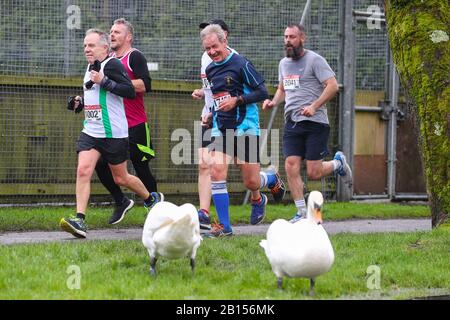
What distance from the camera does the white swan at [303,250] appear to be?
6.12m

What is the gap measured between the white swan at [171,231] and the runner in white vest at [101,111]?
2949mm

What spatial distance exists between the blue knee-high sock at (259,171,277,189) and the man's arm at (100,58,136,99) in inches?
82.7

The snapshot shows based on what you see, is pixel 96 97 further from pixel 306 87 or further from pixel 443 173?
pixel 443 173

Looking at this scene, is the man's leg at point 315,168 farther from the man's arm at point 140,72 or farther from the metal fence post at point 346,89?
the metal fence post at point 346,89

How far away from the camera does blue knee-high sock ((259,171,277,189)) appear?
1121 cm

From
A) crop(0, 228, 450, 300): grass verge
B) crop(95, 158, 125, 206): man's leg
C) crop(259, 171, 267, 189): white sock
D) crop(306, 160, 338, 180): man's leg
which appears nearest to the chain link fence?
crop(95, 158, 125, 206): man's leg

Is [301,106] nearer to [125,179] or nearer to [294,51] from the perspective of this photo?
[294,51]

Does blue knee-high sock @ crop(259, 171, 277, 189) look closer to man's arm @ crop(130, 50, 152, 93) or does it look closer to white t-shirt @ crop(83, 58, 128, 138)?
man's arm @ crop(130, 50, 152, 93)

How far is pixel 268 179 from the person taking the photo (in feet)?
37.2

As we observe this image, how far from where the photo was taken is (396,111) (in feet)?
49.7

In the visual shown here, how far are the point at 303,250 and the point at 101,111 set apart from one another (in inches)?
168

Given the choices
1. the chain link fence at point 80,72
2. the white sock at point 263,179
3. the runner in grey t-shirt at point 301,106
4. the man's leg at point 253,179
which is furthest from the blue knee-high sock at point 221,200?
the chain link fence at point 80,72
